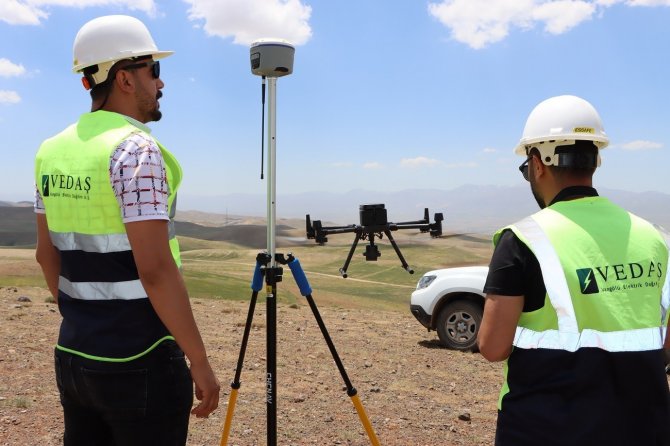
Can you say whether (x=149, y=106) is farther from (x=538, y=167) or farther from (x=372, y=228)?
(x=372, y=228)

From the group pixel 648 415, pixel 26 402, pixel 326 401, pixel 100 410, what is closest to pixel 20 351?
pixel 26 402

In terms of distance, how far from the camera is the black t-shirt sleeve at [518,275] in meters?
2.31

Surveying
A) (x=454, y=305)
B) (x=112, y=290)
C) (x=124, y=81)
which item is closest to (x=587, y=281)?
(x=112, y=290)

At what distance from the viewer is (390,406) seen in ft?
22.0

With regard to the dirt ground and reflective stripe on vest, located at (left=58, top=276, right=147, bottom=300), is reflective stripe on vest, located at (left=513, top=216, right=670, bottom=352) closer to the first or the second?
reflective stripe on vest, located at (left=58, top=276, right=147, bottom=300)

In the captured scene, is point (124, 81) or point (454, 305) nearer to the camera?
point (124, 81)

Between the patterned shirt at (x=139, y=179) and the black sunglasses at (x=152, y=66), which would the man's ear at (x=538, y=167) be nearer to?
the patterned shirt at (x=139, y=179)

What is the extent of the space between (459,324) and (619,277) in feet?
23.9

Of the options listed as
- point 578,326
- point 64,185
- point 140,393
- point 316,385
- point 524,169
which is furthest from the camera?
point 316,385

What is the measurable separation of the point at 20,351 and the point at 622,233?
25.8ft

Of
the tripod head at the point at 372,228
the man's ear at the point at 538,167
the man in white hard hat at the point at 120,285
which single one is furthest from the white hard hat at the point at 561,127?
the tripod head at the point at 372,228

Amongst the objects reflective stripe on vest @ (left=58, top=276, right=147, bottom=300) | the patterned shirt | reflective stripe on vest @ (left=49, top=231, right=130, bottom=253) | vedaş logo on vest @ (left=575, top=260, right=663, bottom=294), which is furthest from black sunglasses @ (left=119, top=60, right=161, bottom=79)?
vedaş logo on vest @ (left=575, top=260, right=663, bottom=294)

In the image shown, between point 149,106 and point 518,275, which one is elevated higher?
point 149,106

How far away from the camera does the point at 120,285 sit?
2.44 meters
